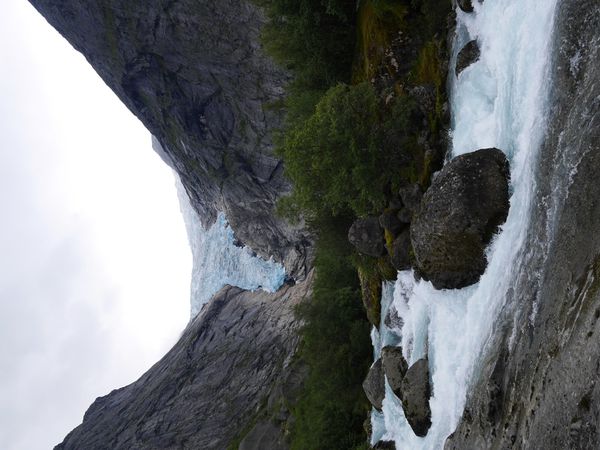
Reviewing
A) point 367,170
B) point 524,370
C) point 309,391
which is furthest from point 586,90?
point 309,391

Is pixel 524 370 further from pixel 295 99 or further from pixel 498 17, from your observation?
pixel 295 99

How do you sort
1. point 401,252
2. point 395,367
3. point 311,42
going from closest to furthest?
point 401,252 → point 395,367 → point 311,42

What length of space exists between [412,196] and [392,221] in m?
1.32

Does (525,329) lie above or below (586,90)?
below

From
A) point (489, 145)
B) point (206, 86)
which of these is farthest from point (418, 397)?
point (206, 86)

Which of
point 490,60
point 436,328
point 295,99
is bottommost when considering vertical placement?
point 436,328

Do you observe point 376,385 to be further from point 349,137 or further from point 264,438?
point 264,438

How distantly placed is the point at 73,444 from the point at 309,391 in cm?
2759

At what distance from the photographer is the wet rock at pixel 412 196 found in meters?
15.6

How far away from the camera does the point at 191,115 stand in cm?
4081

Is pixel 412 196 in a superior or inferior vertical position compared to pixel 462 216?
superior

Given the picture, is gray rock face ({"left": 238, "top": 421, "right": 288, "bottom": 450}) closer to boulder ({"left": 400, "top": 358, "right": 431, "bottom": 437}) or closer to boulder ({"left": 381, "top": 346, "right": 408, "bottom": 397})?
boulder ({"left": 381, "top": 346, "right": 408, "bottom": 397})

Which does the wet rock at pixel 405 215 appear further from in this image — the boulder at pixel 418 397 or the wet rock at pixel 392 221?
the boulder at pixel 418 397

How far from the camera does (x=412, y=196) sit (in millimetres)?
15828
